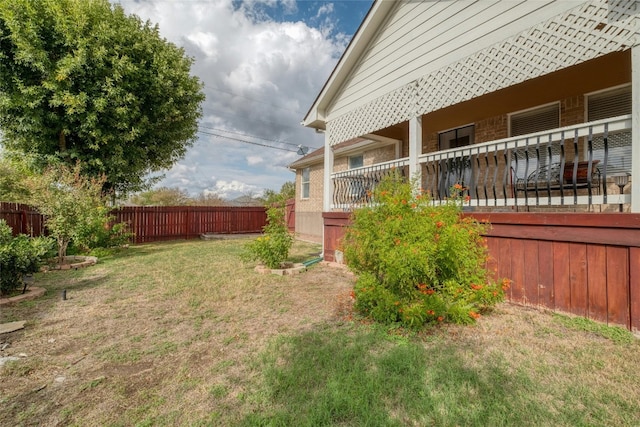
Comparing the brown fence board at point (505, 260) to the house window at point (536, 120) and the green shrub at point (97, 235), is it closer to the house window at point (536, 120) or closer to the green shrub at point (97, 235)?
the house window at point (536, 120)

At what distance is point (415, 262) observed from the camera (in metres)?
3.03

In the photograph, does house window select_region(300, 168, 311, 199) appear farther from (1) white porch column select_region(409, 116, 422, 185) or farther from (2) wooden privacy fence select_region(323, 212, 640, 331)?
(2) wooden privacy fence select_region(323, 212, 640, 331)

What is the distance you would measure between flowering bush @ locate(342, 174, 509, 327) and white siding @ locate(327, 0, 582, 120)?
295 cm

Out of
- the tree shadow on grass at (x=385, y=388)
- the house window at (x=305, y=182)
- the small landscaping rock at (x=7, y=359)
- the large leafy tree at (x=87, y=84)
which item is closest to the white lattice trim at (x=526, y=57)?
the tree shadow on grass at (x=385, y=388)

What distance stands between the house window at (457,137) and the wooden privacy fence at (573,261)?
13.0 feet

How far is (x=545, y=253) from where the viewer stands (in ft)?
12.4

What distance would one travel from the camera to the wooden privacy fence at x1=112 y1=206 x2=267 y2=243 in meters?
12.4

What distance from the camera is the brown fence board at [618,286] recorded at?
313 centimetres

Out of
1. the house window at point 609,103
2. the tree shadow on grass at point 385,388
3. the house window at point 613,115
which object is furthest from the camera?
the house window at point 609,103

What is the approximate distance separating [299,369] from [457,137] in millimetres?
7396

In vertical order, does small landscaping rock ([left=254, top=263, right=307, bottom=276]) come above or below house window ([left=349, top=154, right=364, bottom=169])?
below

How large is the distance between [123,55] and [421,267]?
1153 centimetres

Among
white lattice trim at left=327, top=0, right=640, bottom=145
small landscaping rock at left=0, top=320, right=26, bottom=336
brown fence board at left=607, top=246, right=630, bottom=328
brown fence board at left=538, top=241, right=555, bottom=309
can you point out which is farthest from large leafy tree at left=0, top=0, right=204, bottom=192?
brown fence board at left=607, top=246, right=630, bottom=328

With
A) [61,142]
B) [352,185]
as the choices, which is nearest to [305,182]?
[352,185]
